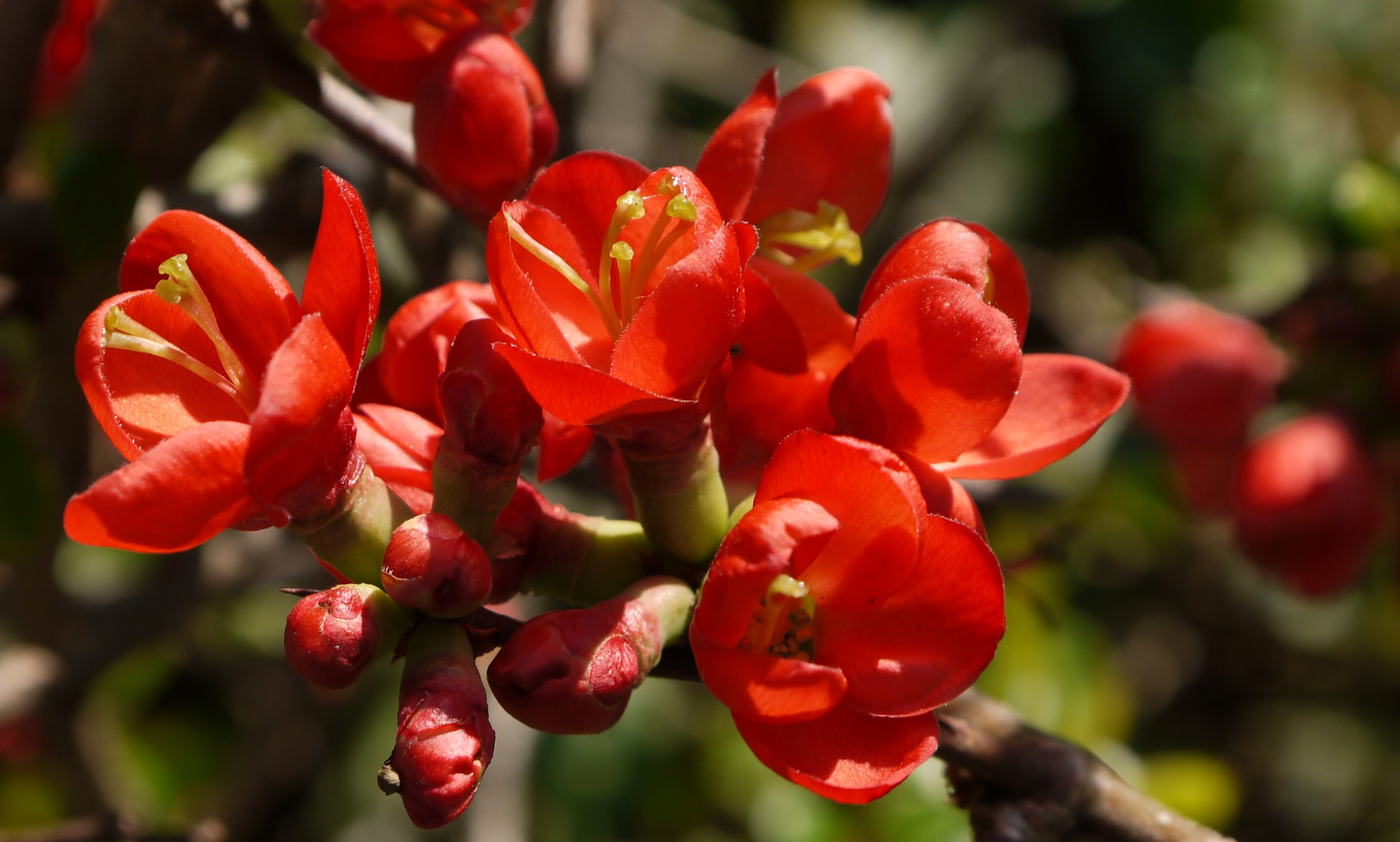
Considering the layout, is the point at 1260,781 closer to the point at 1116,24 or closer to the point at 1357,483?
the point at 1357,483

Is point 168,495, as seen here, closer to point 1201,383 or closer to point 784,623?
point 784,623

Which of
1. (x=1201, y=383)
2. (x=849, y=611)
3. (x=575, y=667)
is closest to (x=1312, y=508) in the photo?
(x=1201, y=383)

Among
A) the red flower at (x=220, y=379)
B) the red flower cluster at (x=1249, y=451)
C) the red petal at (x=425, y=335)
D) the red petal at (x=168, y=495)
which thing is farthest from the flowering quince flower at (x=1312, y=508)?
the red petal at (x=168, y=495)

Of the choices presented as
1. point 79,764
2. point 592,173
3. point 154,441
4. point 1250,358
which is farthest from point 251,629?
point 1250,358

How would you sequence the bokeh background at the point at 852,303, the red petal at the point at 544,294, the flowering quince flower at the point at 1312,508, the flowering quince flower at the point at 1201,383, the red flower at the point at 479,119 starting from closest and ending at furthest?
the red petal at the point at 544,294 → the red flower at the point at 479,119 → the bokeh background at the point at 852,303 → the flowering quince flower at the point at 1312,508 → the flowering quince flower at the point at 1201,383

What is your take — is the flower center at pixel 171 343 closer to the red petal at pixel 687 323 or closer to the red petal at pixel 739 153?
the red petal at pixel 687 323
